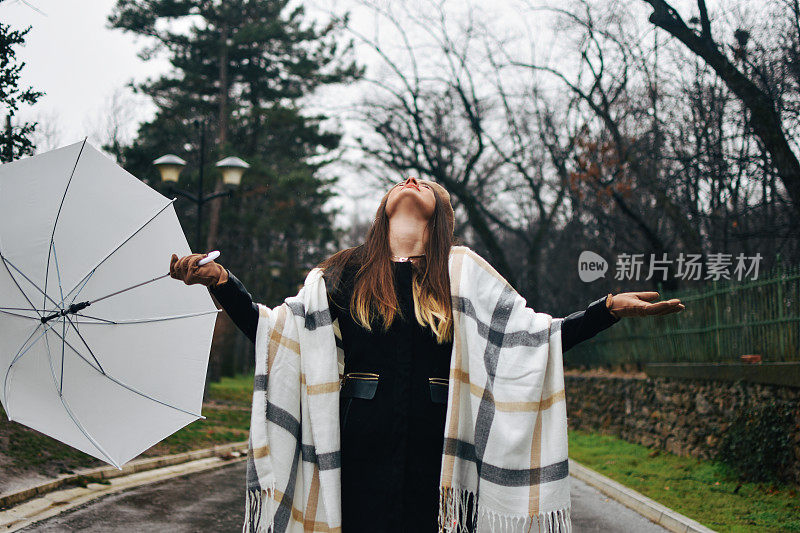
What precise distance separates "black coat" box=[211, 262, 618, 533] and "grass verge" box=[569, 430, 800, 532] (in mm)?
4982

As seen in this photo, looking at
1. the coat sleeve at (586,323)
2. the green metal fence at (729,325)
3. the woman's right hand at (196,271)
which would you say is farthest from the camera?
the green metal fence at (729,325)

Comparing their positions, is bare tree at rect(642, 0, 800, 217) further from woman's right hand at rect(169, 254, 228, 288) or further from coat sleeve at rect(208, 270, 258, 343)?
woman's right hand at rect(169, 254, 228, 288)

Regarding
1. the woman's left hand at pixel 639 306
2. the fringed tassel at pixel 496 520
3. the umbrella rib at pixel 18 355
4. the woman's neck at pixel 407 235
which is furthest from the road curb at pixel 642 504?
the umbrella rib at pixel 18 355

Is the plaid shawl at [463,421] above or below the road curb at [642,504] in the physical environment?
above

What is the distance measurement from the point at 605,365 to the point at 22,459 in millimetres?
13158

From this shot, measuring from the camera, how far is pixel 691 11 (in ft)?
41.2

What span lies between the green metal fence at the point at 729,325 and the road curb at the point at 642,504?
7.83ft

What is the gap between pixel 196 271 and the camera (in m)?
2.81

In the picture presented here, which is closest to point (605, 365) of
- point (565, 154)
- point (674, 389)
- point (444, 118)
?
point (674, 389)

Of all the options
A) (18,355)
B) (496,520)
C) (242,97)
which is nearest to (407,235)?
(496,520)

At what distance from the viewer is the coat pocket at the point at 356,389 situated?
299 cm

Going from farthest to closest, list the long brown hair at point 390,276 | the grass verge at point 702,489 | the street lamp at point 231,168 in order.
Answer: the street lamp at point 231,168 → the grass verge at point 702,489 → the long brown hair at point 390,276

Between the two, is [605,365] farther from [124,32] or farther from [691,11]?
[124,32]

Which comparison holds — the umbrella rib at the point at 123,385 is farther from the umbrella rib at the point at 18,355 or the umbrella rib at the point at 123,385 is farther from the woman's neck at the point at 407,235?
the woman's neck at the point at 407,235
